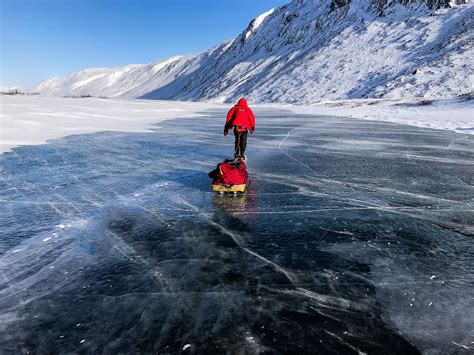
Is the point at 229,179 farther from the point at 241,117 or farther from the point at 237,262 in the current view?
the point at 237,262

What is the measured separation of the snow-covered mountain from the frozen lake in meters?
44.9

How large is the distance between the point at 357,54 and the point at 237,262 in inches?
2909

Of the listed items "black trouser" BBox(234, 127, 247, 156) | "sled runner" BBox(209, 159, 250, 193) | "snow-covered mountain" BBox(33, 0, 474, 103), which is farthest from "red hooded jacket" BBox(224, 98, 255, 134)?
"snow-covered mountain" BBox(33, 0, 474, 103)

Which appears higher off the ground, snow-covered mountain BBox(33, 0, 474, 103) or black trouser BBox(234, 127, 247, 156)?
snow-covered mountain BBox(33, 0, 474, 103)

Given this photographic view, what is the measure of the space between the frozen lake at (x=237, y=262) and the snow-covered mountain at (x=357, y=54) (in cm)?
4486

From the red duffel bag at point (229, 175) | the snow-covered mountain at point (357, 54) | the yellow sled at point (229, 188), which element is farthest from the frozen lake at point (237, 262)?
the snow-covered mountain at point (357, 54)

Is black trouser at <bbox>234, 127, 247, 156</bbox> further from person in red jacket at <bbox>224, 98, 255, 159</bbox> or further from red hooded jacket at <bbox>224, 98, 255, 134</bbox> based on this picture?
red hooded jacket at <bbox>224, 98, 255, 134</bbox>

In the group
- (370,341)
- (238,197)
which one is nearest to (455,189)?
(238,197)

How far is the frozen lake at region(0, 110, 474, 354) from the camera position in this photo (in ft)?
8.55

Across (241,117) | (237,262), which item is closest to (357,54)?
(241,117)

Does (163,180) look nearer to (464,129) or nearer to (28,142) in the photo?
(28,142)

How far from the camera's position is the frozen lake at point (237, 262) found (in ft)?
8.55

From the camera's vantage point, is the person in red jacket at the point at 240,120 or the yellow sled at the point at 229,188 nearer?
the yellow sled at the point at 229,188

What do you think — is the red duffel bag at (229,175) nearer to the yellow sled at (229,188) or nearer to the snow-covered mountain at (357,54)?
the yellow sled at (229,188)
